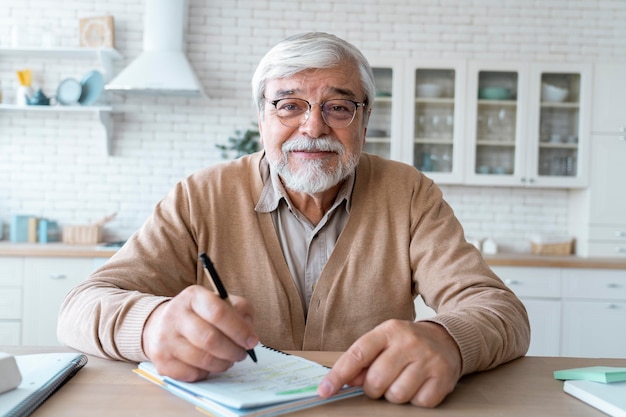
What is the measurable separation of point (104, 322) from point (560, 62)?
13.2 feet

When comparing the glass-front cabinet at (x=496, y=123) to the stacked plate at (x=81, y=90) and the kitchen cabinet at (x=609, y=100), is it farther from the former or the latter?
the stacked plate at (x=81, y=90)

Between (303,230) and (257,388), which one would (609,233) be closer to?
(303,230)

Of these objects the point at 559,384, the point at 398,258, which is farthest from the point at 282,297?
the point at 559,384

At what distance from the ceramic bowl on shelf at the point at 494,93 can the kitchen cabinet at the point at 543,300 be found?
1248 millimetres

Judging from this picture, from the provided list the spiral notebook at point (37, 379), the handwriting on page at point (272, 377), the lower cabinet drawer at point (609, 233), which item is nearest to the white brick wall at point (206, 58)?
the lower cabinet drawer at point (609, 233)

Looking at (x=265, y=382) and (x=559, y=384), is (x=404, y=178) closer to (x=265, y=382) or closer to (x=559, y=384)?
(x=559, y=384)

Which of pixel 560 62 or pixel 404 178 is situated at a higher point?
pixel 560 62

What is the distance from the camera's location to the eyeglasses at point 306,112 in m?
1.68

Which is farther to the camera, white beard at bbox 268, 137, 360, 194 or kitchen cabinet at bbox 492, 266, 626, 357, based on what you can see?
kitchen cabinet at bbox 492, 266, 626, 357

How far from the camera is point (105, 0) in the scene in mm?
4348

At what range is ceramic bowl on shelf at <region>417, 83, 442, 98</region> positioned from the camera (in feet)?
13.8

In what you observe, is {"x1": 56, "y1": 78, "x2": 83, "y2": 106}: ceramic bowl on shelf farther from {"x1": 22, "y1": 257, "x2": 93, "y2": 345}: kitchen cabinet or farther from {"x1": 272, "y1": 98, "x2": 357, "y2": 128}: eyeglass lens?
{"x1": 272, "y1": 98, "x2": 357, "y2": 128}: eyeglass lens

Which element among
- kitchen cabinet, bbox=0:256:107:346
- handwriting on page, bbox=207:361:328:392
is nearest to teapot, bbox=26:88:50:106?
kitchen cabinet, bbox=0:256:107:346

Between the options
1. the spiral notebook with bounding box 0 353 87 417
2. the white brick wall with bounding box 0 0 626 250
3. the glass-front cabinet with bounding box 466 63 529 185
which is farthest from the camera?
the white brick wall with bounding box 0 0 626 250
